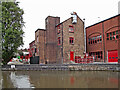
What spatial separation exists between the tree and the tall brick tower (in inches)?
264

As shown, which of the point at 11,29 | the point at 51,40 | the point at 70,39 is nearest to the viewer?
the point at 11,29

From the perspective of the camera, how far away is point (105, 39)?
23.2 metres

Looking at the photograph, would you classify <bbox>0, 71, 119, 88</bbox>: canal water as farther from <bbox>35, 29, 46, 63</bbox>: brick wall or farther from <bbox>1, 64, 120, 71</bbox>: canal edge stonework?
<bbox>35, 29, 46, 63</bbox>: brick wall

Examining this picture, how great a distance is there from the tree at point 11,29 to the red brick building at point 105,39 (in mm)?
14142

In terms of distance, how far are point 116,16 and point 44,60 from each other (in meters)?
16.9

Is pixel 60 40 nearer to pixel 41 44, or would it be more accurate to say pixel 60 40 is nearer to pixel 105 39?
pixel 41 44

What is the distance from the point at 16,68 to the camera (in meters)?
19.9

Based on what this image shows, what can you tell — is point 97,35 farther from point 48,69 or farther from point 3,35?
point 3,35

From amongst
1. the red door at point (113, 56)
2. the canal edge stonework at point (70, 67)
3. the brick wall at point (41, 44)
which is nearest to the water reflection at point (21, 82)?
the canal edge stonework at point (70, 67)

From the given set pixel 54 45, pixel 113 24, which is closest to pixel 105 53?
pixel 113 24

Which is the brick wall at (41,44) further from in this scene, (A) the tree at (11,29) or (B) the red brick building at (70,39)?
(A) the tree at (11,29)

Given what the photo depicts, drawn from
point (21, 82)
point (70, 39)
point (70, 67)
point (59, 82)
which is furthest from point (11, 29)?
point (59, 82)

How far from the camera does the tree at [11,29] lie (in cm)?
1969

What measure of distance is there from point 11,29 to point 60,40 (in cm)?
1011
